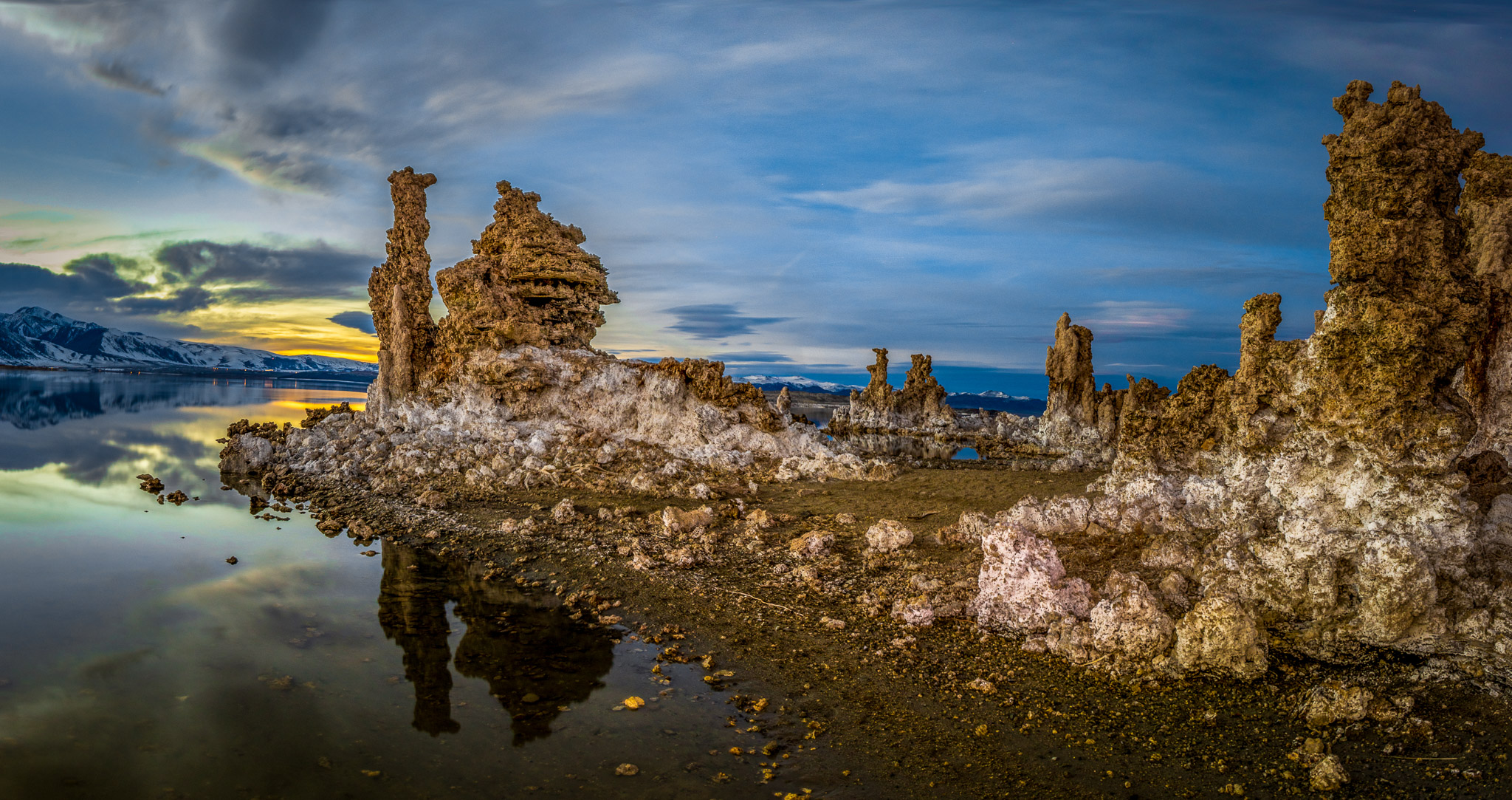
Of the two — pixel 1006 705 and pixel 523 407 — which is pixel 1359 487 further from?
pixel 523 407

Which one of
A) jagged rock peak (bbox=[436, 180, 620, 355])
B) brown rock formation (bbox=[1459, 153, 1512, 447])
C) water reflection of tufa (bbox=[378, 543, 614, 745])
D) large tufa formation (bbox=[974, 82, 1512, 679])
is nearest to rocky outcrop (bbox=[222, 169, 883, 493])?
jagged rock peak (bbox=[436, 180, 620, 355])

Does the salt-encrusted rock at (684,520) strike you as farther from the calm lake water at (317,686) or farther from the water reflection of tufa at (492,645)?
the calm lake water at (317,686)

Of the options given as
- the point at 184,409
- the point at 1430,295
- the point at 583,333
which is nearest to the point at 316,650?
the point at 1430,295

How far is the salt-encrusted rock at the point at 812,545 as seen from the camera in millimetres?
9688

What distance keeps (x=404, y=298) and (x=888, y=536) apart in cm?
1713

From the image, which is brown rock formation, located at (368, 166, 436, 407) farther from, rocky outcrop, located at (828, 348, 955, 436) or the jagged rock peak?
rocky outcrop, located at (828, 348, 955, 436)

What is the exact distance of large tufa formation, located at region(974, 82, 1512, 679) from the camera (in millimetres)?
5938

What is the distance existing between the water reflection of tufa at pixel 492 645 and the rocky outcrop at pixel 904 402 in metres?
26.3

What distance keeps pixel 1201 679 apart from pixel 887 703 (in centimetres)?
260

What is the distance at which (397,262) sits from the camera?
73.4ft

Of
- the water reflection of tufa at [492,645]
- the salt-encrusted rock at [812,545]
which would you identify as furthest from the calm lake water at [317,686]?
the salt-encrusted rock at [812,545]

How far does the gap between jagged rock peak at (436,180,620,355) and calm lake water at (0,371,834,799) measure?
8.02m

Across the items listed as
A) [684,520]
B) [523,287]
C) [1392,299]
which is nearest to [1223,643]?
[1392,299]

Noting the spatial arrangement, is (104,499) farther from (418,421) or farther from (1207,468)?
(1207,468)
